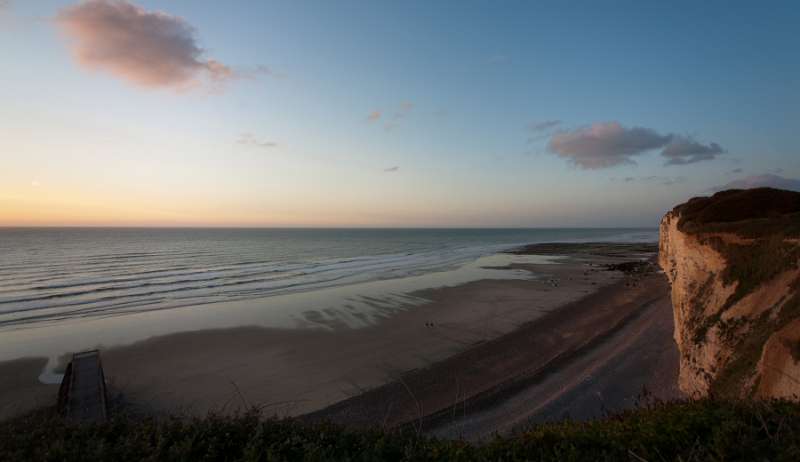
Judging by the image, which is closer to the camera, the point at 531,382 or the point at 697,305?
the point at 697,305

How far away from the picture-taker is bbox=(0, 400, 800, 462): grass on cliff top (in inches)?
149

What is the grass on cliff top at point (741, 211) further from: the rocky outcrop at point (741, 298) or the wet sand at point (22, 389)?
the wet sand at point (22, 389)

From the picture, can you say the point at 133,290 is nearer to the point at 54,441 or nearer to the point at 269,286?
the point at 269,286

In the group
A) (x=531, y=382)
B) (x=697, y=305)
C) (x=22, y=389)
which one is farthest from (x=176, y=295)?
(x=697, y=305)

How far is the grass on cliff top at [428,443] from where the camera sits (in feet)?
12.5

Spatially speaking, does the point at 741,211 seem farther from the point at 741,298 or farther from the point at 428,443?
the point at 428,443

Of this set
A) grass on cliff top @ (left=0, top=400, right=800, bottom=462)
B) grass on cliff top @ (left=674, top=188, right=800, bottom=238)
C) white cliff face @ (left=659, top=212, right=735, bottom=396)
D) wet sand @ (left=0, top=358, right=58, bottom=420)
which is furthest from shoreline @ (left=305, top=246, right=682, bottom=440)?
wet sand @ (left=0, top=358, right=58, bottom=420)

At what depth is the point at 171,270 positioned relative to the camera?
43.5 metres

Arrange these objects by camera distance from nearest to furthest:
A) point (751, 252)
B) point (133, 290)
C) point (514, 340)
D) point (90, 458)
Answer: point (90, 458) < point (751, 252) < point (514, 340) < point (133, 290)

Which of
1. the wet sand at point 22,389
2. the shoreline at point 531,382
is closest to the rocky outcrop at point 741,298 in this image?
the shoreline at point 531,382

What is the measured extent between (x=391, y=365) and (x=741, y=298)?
39.5 feet

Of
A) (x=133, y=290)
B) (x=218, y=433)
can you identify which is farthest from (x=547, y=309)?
(x=133, y=290)

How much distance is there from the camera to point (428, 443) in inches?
178

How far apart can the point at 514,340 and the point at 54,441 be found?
17192mm
